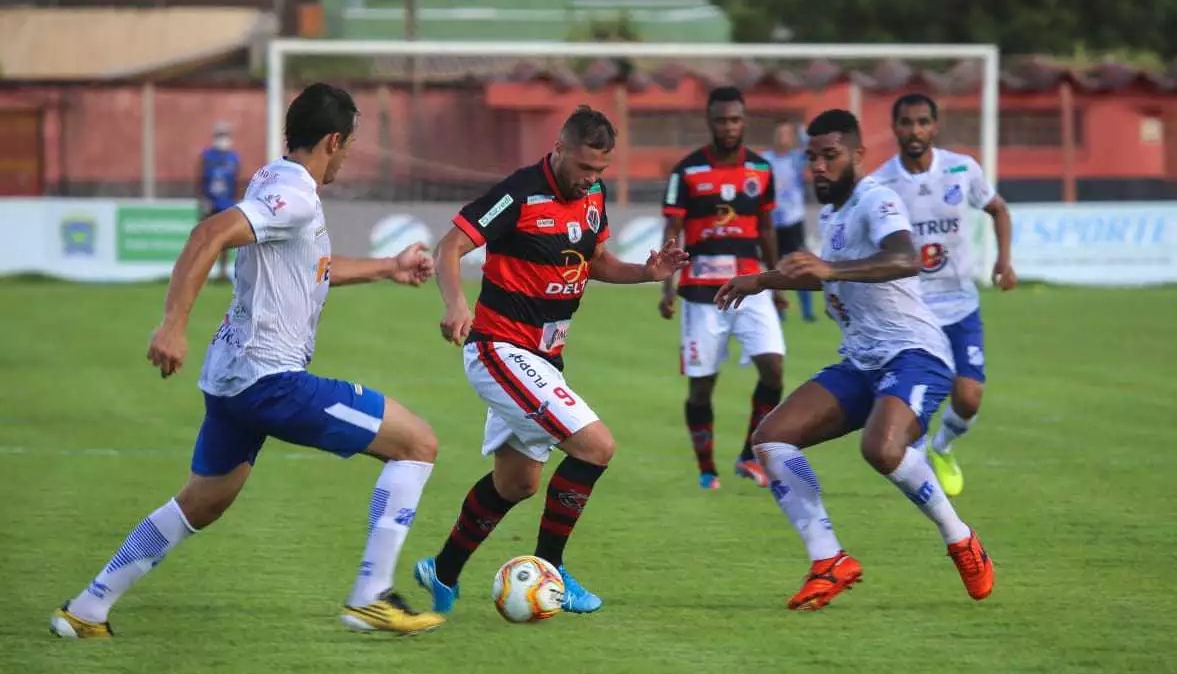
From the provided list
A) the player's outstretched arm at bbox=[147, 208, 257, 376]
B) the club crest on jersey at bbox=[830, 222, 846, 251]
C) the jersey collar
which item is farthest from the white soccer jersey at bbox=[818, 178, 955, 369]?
the player's outstretched arm at bbox=[147, 208, 257, 376]

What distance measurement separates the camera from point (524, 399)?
24.5 ft

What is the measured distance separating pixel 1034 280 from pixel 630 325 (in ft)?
26.1

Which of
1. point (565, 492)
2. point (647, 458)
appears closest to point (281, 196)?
point (565, 492)

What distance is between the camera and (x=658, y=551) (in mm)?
8984

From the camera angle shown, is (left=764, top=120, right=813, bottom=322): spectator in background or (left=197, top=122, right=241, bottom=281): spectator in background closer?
(left=764, top=120, right=813, bottom=322): spectator in background

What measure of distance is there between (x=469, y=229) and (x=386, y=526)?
1.32 meters

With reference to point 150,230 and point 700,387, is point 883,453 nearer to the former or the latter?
point 700,387

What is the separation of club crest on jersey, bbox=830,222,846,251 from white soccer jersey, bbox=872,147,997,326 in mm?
2811

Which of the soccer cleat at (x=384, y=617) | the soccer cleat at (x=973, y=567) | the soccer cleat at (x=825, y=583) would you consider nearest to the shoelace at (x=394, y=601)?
the soccer cleat at (x=384, y=617)

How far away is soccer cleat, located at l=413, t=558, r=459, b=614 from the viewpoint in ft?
24.9

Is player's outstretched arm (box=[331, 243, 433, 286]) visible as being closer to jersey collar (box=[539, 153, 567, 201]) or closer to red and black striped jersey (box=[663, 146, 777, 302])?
jersey collar (box=[539, 153, 567, 201])

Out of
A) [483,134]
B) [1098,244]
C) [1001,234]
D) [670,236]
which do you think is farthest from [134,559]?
[1098,244]

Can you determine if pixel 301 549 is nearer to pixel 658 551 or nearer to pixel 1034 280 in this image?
pixel 658 551

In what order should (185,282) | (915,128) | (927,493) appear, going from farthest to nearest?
(915,128)
(927,493)
(185,282)
